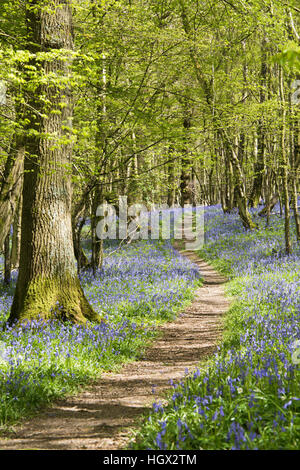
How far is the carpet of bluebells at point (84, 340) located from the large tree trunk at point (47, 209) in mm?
504

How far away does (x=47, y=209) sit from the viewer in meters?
6.93

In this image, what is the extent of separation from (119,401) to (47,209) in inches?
143

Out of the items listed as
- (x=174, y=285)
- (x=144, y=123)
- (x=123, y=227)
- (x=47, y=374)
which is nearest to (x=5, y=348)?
(x=47, y=374)

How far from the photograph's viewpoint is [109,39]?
9289 millimetres

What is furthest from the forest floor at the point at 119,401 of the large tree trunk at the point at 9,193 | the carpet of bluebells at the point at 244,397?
the large tree trunk at the point at 9,193

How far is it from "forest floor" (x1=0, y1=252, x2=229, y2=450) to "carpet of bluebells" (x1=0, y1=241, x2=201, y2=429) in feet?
0.68

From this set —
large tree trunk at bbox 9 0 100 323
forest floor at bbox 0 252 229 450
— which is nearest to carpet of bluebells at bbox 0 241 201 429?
forest floor at bbox 0 252 229 450

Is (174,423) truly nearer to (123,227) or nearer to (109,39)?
(109,39)

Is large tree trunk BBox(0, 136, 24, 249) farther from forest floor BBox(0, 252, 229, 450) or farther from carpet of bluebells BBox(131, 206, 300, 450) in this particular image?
carpet of bluebells BBox(131, 206, 300, 450)

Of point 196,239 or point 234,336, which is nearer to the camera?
point 234,336

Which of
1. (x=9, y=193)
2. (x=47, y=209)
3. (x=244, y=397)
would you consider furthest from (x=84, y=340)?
(x=9, y=193)

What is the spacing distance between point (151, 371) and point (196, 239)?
55.4 feet

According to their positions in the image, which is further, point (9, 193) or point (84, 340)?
point (9, 193)

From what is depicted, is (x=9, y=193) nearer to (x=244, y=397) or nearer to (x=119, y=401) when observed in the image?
(x=119, y=401)
